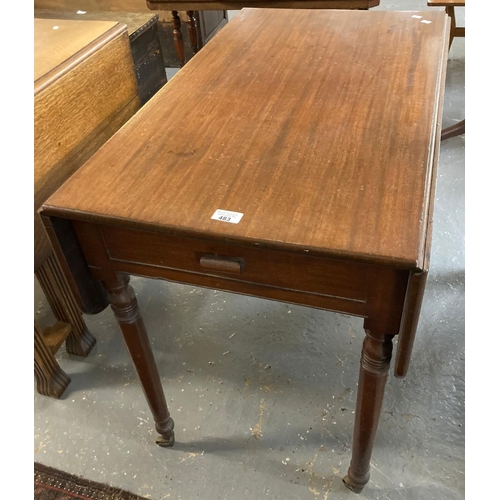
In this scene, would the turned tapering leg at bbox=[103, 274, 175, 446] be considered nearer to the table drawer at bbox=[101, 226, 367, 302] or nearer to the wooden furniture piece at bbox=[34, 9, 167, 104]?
the table drawer at bbox=[101, 226, 367, 302]

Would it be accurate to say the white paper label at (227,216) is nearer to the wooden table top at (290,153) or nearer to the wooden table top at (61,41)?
the wooden table top at (290,153)

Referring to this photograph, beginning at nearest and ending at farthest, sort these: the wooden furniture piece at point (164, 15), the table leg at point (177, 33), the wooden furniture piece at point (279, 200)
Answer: the wooden furniture piece at point (279, 200), the table leg at point (177, 33), the wooden furniture piece at point (164, 15)

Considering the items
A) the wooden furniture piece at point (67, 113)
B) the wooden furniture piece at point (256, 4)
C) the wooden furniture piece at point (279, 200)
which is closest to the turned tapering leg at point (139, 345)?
the wooden furniture piece at point (279, 200)

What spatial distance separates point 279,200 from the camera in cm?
76

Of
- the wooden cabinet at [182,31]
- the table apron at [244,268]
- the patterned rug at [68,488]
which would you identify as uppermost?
the table apron at [244,268]

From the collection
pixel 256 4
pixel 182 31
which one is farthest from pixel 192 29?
pixel 182 31

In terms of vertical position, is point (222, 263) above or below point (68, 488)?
above

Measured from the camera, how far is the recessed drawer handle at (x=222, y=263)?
2.53ft

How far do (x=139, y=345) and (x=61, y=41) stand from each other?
2.75 ft

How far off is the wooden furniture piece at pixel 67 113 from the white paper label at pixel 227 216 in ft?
1.82

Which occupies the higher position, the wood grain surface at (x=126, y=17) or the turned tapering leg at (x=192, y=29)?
the wood grain surface at (x=126, y=17)

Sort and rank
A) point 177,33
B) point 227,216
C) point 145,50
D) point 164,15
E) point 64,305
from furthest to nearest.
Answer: point 164,15, point 177,33, point 145,50, point 64,305, point 227,216

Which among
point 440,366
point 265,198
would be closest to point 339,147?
point 265,198

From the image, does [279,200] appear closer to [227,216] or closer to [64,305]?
[227,216]
